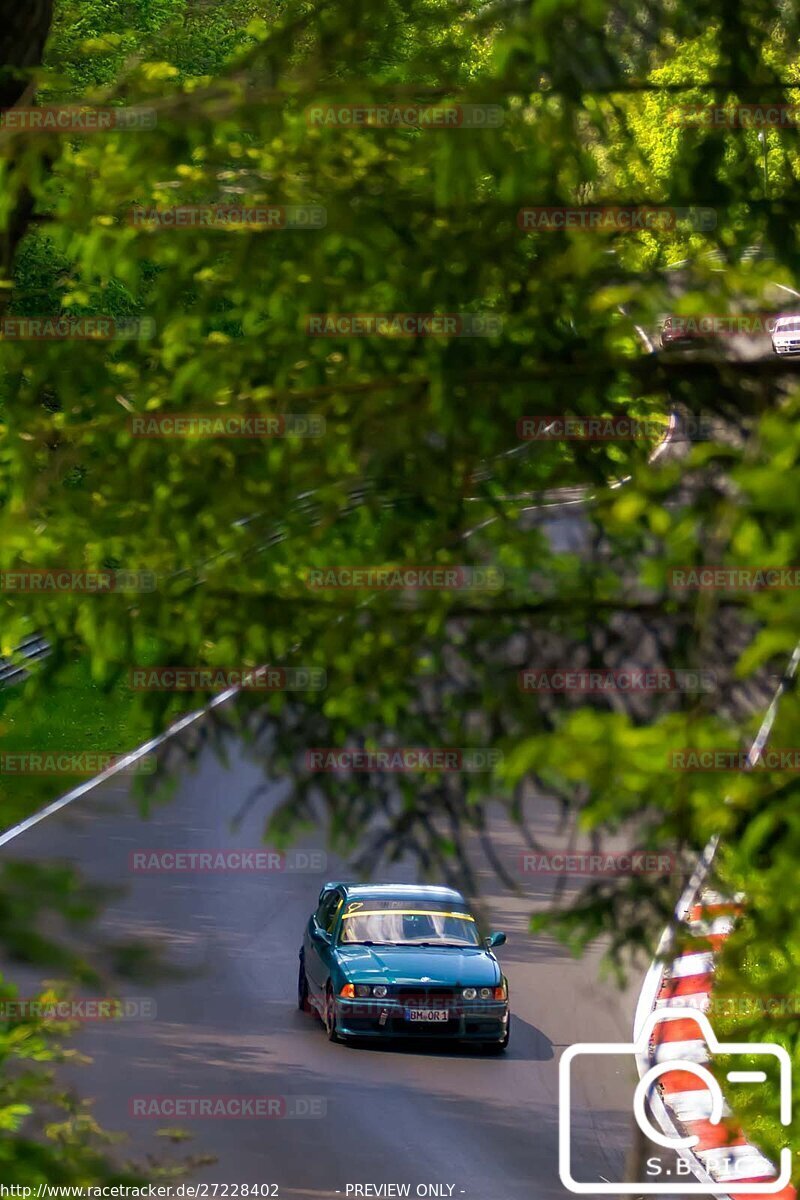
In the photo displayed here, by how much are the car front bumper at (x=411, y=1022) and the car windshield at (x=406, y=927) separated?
63cm

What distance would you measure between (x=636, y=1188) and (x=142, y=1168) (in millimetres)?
1381

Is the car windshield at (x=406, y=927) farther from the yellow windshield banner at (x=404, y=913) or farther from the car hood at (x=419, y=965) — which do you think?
the car hood at (x=419, y=965)

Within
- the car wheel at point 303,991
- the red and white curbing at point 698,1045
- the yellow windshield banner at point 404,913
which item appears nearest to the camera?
the red and white curbing at point 698,1045

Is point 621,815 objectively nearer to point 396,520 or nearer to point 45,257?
point 396,520

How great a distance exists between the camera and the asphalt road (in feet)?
40.6

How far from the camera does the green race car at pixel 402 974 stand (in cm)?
1505

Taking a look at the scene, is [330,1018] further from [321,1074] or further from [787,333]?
[787,333]

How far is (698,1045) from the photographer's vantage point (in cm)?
1122

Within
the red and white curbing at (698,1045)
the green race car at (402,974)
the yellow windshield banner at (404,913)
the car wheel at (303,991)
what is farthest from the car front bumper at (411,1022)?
the red and white curbing at (698,1045)

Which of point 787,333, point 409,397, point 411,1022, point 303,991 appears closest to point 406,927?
point 411,1022

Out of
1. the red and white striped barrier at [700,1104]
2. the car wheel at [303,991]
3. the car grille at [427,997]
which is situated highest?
the red and white striped barrier at [700,1104]

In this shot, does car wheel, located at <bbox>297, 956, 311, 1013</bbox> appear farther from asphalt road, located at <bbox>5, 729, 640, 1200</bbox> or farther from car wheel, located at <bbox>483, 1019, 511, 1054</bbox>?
car wheel, located at <bbox>483, 1019, 511, 1054</bbox>

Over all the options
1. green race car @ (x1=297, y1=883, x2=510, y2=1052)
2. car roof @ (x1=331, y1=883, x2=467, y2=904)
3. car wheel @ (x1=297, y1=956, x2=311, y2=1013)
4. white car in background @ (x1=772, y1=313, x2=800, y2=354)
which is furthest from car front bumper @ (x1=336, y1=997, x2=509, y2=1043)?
white car in background @ (x1=772, y1=313, x2=800, y2=354)

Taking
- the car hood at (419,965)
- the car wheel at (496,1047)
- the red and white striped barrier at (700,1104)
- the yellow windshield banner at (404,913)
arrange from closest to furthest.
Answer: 1. the red and white striped barrier at (700,1104)
2. the car hood at (419,965)
3. the car wheel at (496,1047)
4. the yellow windshield banner at (404,913)
